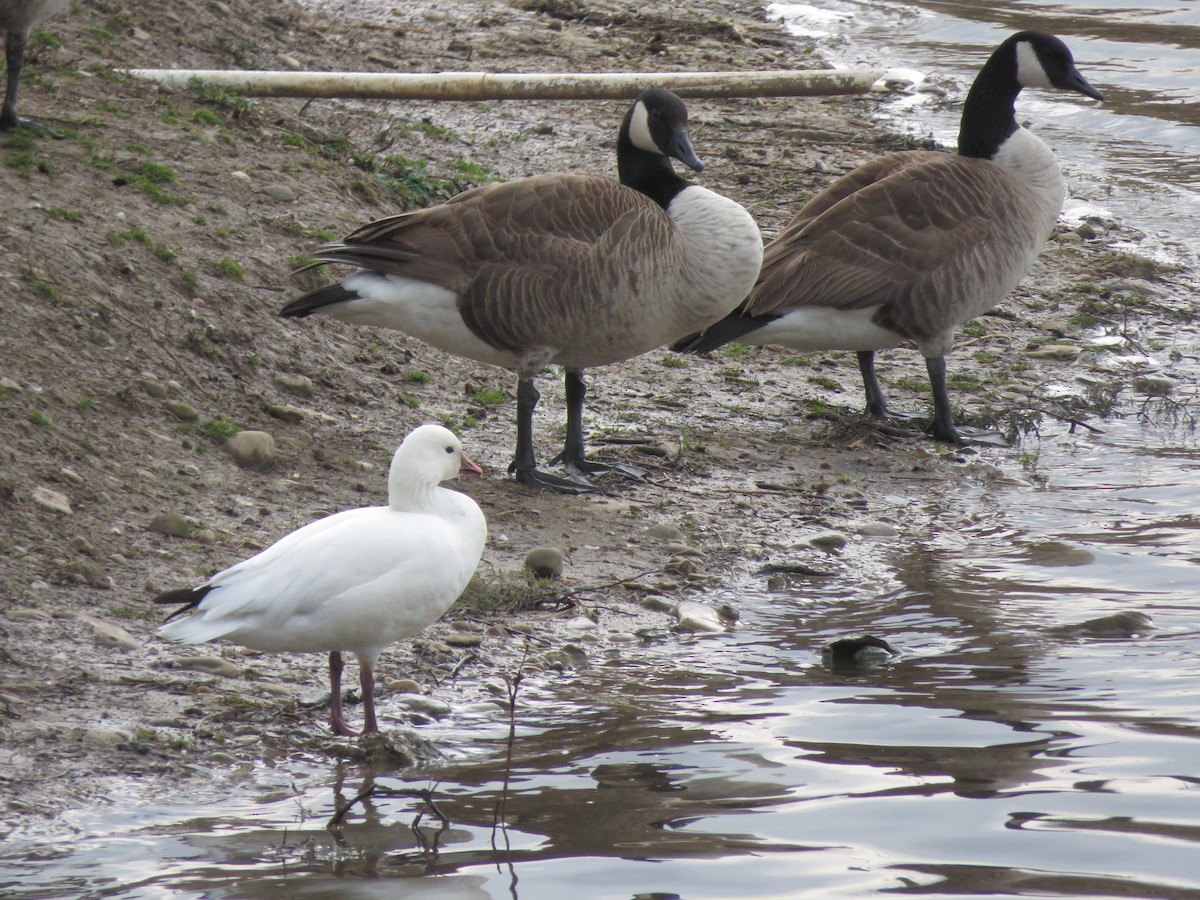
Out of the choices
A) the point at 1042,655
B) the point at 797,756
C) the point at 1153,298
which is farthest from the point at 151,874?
the point at 1153,298

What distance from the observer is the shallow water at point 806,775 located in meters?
3.85

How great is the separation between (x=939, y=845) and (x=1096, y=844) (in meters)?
0.39

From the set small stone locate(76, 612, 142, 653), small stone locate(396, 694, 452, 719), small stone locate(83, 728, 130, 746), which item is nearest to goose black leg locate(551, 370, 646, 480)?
small stone locate(396, 694, 452, 719)

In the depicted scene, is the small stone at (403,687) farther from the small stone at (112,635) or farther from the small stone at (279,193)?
the small stone at (279,193)

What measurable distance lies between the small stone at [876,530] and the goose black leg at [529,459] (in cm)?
122

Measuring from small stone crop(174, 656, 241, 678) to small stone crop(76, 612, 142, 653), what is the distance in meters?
0.16

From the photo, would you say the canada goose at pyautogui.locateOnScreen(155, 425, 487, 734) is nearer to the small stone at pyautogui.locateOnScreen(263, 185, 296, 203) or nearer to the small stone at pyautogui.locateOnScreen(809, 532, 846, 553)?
the small stone at pyautogui.locateOnScreen(809, 532, 846, 553)

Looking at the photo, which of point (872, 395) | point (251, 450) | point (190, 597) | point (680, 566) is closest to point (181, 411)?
point (251, 450)

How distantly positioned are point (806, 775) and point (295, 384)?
12.4ft

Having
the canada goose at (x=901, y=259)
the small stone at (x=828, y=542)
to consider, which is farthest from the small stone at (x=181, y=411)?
the small stone at (x=828, y=542)

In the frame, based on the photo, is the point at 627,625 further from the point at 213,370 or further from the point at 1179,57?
the point at 1179,57

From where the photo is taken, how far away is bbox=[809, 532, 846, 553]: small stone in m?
6.72

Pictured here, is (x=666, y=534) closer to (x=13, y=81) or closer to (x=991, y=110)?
(x=991, y=110)

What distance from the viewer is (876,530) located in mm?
6930
